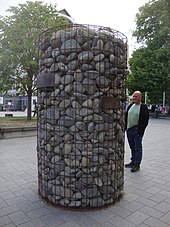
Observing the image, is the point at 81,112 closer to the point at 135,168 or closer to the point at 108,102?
the point at 108,102

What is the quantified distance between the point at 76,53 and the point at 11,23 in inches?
371

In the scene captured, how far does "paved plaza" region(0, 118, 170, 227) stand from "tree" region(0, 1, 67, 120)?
6816mm

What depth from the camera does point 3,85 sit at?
→ 457 inches

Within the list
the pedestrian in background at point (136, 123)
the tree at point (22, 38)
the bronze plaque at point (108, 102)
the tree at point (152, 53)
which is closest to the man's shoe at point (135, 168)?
the pedestrian in background at point (136, 123)

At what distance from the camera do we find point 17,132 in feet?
27.9

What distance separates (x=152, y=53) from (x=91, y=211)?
19463mm

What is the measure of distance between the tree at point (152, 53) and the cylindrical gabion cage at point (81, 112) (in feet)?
57.9

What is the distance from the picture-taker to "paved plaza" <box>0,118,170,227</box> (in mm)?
2650

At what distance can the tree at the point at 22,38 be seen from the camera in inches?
402

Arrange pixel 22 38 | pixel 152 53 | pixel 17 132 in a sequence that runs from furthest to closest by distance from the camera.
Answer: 1. pixel 152 53
2. pixel 22 38
3. pixel 17 132

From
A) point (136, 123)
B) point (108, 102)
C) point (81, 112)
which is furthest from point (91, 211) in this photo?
point (136, 123)

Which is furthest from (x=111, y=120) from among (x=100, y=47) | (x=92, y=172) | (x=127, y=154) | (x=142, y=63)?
(x=142, y=63)

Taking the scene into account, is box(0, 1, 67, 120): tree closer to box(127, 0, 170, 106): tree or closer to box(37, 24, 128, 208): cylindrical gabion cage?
box(37, 24, 128, 208): cylindrical gabion cage

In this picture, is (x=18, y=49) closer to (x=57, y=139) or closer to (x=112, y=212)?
(x=57, y=139)
